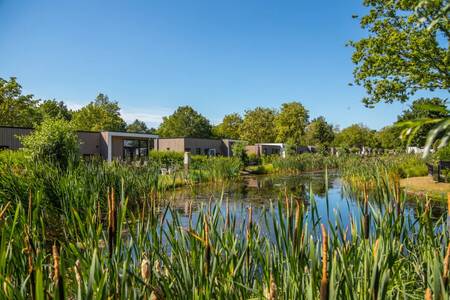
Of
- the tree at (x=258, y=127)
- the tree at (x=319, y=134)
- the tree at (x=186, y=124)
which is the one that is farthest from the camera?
the tree at (x=186, y=124)

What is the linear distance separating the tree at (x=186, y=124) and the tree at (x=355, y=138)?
2168 cm

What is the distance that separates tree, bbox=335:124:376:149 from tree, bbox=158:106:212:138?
2168 cm

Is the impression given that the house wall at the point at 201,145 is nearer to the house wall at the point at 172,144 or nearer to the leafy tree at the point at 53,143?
the house wall at the point at 172,144

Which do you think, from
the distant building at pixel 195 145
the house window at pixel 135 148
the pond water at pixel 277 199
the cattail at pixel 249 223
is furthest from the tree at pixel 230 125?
the cattail at pixel 249 223

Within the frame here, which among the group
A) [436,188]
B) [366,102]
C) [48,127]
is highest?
[366,102]

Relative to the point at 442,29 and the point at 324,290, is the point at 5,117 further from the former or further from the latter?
the point at 324,290

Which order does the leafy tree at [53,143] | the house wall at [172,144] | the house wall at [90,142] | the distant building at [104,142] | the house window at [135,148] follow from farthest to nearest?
the house wall at [172,144] → the house window at [135,148] → the house wall at [90,142] → the distant building at [104,142] → the leafy tree at [53,143]

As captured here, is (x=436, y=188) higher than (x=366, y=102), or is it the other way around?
(x=366, y=102)

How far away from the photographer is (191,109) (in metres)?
58.8

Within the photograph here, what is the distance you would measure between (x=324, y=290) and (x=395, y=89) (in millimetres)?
13136

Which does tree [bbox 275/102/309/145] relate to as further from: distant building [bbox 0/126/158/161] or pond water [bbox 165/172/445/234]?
pond water [bbox 165/172/445/234]

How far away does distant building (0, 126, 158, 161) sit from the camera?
18016mm

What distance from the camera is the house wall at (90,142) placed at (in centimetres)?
2132

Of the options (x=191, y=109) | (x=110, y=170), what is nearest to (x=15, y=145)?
(x=110, y=170)
